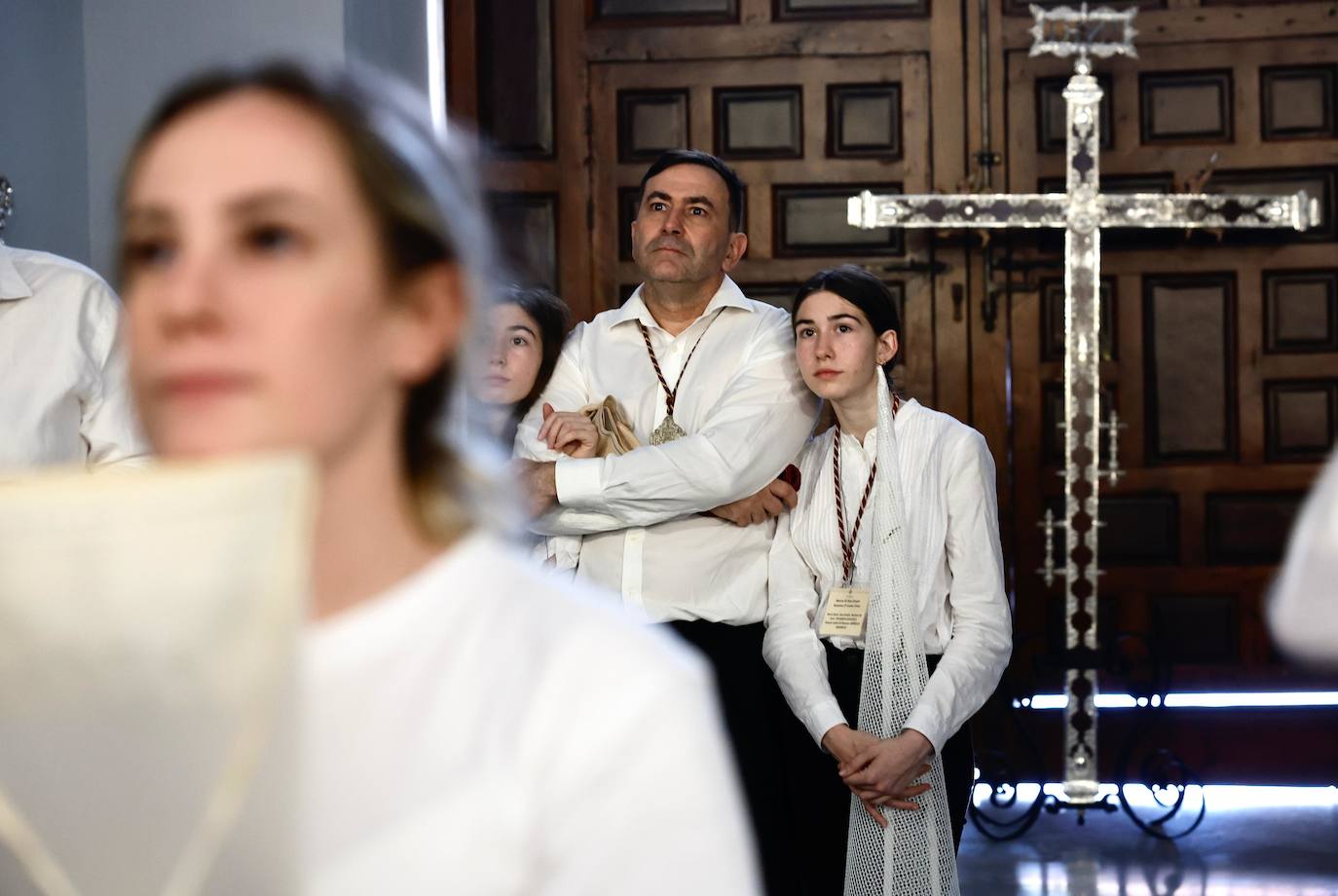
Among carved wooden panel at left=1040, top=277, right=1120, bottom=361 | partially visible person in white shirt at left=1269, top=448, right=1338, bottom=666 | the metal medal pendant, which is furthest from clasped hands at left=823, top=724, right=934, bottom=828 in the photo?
carved wooden panel at left=1040, top=277, right=1120, bottom=361

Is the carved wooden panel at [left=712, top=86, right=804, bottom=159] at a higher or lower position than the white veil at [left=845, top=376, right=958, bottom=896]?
Answer: higher

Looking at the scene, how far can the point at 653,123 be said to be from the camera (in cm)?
526

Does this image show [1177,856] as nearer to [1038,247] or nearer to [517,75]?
[1038,247]

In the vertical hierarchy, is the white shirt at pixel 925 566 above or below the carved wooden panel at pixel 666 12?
below

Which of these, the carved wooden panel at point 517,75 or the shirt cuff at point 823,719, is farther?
the carved wooden panel at point 517,75

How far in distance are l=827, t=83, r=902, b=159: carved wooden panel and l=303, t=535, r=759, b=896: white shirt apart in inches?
182

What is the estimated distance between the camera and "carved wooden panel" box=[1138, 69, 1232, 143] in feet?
17.0

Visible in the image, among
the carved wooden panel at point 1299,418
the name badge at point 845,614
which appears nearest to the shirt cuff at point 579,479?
the name badge at point 845,614

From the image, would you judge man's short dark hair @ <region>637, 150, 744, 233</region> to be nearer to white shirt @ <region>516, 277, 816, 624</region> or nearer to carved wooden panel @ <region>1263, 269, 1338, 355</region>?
white shirt @ <region>516, 277, 816, 624</region>

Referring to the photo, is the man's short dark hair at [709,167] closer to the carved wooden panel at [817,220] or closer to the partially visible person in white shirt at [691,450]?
the partially visible person in white shirt at [691,450]

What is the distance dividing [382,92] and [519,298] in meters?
2.42

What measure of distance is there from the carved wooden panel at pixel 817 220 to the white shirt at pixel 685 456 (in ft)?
6.40

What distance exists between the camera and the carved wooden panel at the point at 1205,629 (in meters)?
5.18

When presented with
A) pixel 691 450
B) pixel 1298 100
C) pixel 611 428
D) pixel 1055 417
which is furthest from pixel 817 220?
pixel 691 450
